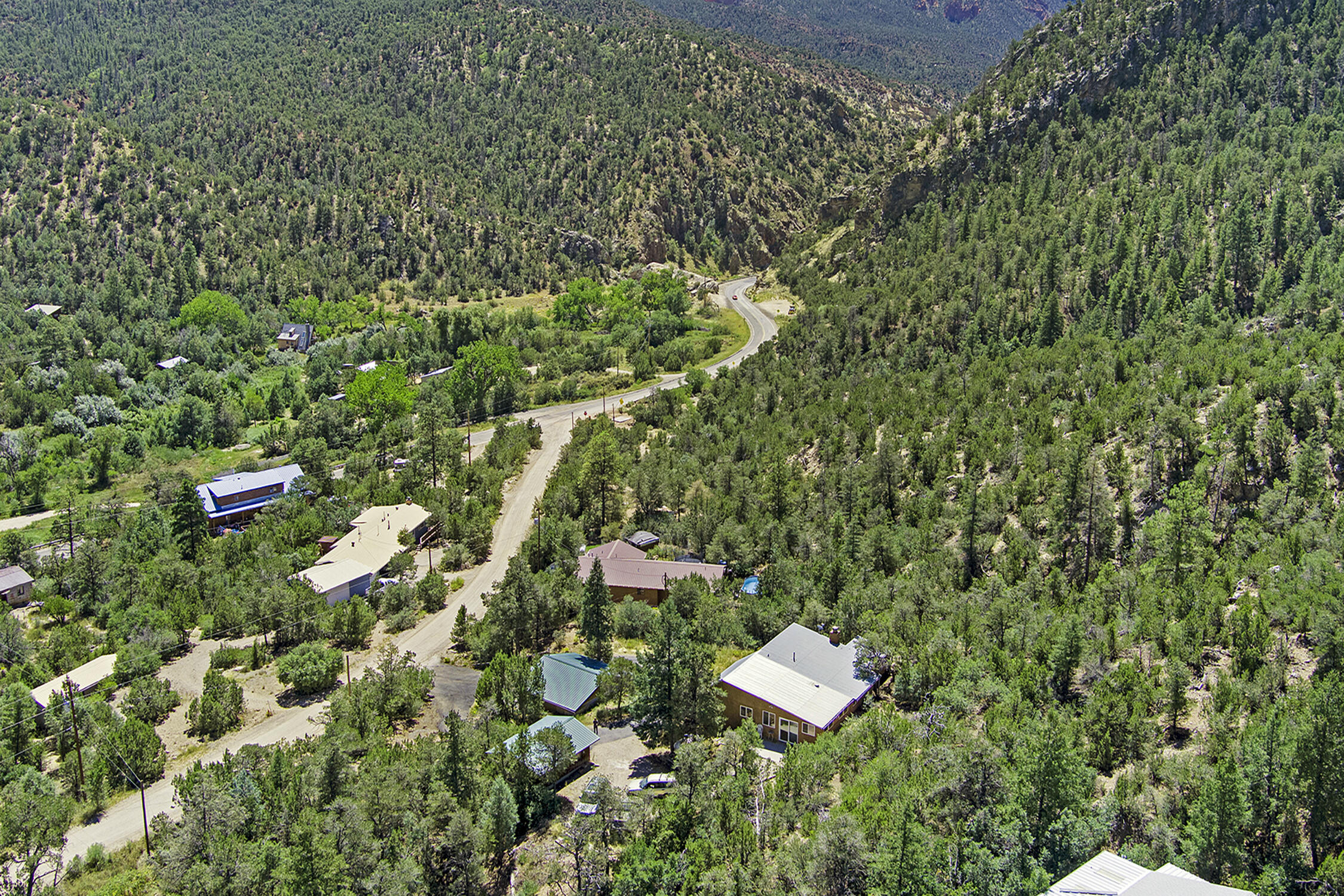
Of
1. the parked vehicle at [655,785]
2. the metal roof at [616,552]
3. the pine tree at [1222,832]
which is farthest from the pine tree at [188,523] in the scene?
the pine tree at [1222,832]

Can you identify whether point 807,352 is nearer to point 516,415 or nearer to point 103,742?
point 516,415

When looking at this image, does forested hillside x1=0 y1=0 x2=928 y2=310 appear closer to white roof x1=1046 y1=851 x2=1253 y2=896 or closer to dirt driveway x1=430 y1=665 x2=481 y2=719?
dirt driveway x1=430 y1=665 x2=481 y2=719

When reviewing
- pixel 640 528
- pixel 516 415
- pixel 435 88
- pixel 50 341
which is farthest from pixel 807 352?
pixel 435 88

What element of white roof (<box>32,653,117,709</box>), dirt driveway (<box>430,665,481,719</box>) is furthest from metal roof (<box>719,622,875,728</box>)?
white roof (<box>32,653,117,709</box>)

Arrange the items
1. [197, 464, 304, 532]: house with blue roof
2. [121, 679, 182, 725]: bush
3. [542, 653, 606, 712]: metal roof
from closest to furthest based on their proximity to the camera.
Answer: [542, 653, 606, 712]: metal roof, [121, 679, 182, 725]: bush, [197, 464, 304, 532]: house with blue roof

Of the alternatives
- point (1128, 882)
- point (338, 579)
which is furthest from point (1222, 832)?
point (338, 579)

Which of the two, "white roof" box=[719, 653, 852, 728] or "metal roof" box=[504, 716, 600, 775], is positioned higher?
"white roof" box=[719, 653, 852, 728]

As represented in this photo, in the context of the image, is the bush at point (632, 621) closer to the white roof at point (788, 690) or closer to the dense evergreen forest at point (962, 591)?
the dense evergreen forest at point (962, 591)

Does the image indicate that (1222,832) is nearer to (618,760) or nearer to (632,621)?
(618,760)
